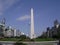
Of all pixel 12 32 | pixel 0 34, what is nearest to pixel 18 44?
pixel 0 34

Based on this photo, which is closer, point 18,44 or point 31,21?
point 18,44

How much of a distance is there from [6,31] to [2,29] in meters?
1.85

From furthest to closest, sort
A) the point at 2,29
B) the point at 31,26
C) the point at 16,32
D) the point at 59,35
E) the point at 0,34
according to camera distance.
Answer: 1. the point at 16,32
2. the point at 2,29
3. the point at 0,34
4. the point at 59,35
5. the point at 31,26

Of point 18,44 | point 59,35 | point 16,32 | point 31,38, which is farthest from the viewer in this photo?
point 16,32

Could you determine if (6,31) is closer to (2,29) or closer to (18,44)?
(2,29)

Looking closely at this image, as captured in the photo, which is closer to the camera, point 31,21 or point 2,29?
point 31,21

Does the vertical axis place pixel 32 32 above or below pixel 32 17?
below

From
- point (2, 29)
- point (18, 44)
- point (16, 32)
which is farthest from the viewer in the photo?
point (16, 32)

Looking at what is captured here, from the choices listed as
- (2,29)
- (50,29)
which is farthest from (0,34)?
(50,29)

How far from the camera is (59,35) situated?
179ft

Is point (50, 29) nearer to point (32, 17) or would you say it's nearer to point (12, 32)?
point (12, 32)

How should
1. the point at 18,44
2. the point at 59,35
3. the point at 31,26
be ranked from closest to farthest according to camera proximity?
the point at 18,44, the point at 31,26, the point at 59,35

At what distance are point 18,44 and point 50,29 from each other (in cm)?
5500

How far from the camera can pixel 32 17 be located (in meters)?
38.7
